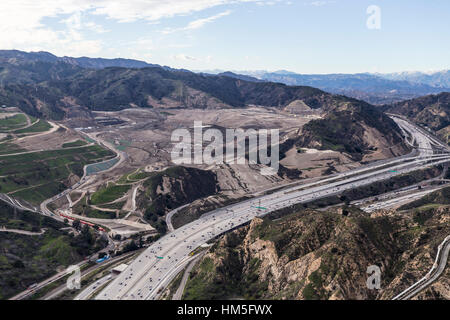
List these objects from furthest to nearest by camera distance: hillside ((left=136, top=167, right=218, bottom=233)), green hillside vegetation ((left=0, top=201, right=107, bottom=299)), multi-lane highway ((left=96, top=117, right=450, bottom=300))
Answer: hillside ((left=136, top=167, right=218, bottom=233)) → green hillside vegetation ((left=0, top=201, right=107, bottom=299)) → multi-lane highway ((left=96, top=117, right=450, bottom=300))

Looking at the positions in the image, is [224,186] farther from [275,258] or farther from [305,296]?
[305,296]

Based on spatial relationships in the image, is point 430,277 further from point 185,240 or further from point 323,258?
point 185,240

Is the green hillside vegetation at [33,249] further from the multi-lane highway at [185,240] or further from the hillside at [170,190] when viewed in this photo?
the hillside at [170,190]

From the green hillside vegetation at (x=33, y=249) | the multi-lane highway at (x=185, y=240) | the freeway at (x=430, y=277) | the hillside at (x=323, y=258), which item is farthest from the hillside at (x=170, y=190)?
the freeway at (x=430, y=277)

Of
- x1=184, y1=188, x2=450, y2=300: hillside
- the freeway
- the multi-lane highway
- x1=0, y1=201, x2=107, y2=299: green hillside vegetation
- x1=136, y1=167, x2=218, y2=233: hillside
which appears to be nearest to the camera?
the freeway

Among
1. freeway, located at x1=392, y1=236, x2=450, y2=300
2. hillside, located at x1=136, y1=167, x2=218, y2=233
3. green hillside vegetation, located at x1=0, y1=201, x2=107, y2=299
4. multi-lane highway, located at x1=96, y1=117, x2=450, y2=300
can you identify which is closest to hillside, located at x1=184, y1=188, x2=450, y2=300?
freeway, located at x1=392, y1=236, x2=450, y2=300

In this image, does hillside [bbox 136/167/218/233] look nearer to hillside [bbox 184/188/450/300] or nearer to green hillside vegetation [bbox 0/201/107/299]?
green hillside vegetation [bbox 0/201/107/299]

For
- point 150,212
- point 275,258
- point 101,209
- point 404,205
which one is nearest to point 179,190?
point 150,212
